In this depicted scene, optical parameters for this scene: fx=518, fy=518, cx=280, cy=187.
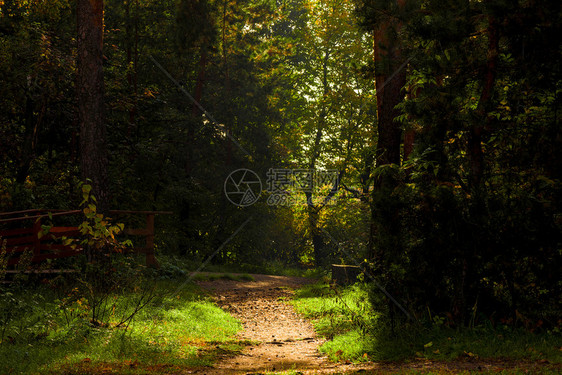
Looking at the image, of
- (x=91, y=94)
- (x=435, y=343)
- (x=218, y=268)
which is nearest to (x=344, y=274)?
(x=218, y=268)

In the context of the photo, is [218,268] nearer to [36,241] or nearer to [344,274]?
[344,274]

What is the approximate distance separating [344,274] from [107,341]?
34.1ft

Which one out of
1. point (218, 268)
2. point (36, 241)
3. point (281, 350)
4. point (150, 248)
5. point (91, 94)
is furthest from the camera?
point (218, 268)

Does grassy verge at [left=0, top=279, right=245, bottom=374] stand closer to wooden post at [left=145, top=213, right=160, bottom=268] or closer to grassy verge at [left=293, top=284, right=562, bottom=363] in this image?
grassy verge at [left=293, top=284, right=562, bottom=363]

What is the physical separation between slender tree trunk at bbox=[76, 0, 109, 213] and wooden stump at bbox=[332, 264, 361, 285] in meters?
7.74

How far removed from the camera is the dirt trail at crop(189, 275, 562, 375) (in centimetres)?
670

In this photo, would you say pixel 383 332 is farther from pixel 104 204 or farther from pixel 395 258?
pixel 104 204

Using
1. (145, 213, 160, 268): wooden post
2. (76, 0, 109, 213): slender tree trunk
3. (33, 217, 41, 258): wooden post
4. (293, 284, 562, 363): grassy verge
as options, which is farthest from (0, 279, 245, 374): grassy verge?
(145, 213, 160, 268): wooden post

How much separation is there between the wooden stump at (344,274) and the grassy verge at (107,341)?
616 cm

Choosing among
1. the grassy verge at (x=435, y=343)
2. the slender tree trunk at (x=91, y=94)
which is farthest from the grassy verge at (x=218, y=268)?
Answer: the grassy verge at (x=435, y=343)

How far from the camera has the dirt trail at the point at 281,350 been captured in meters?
6.70

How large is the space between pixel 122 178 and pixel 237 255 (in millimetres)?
10363

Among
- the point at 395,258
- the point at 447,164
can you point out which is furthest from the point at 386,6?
the point at 395,258

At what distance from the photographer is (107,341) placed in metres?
7.69
